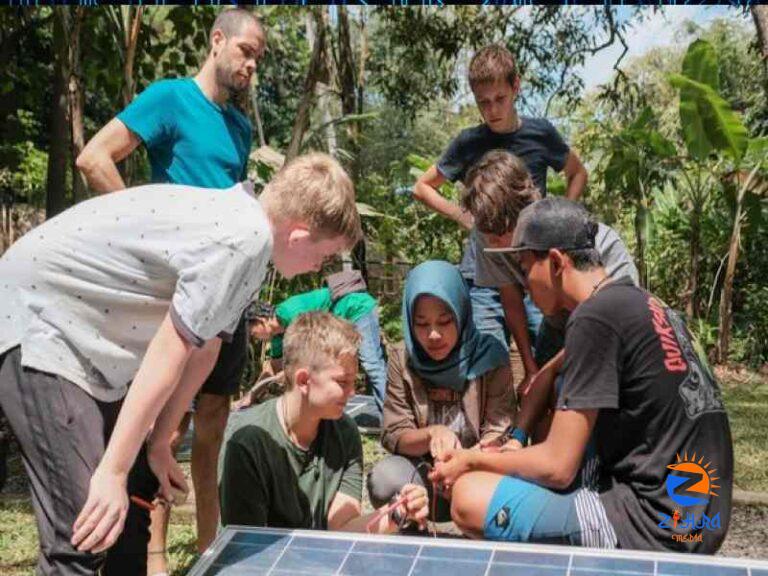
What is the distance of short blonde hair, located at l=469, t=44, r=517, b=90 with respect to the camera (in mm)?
4035

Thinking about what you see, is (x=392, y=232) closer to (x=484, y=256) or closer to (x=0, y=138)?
(x=0, y=138)

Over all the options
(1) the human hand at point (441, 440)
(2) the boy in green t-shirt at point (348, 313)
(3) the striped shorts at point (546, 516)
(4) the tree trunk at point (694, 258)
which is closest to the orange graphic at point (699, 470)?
(3) the striped shorts at point (546, 516)

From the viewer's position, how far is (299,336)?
9.84 ft

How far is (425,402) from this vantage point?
366 cm

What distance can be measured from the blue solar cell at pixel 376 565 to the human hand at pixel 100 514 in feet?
1.50

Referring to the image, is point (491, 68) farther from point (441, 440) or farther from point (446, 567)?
point (446, 567)

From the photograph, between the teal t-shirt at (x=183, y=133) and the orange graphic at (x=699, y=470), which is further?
the teal t-shirt at (x=183, y=133)

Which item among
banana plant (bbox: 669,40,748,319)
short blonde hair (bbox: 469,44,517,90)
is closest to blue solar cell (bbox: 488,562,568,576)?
short blonde hair (bbox: 469,44,517,90)

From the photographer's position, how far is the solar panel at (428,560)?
1900 millimetres

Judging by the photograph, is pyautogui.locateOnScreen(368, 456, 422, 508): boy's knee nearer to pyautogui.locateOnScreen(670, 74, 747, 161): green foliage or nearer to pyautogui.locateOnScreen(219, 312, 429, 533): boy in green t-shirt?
pyautogui.locateOnScreen(219, 312, 429, 533): boy in green t-shirt

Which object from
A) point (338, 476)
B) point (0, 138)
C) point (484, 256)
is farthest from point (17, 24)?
point (338, 476)

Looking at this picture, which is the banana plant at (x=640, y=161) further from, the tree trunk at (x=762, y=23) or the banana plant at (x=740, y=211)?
the tree trunk at (x=762, y=23)

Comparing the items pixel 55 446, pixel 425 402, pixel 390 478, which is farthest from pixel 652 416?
pixel 55 446

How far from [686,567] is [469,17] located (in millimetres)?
9793
